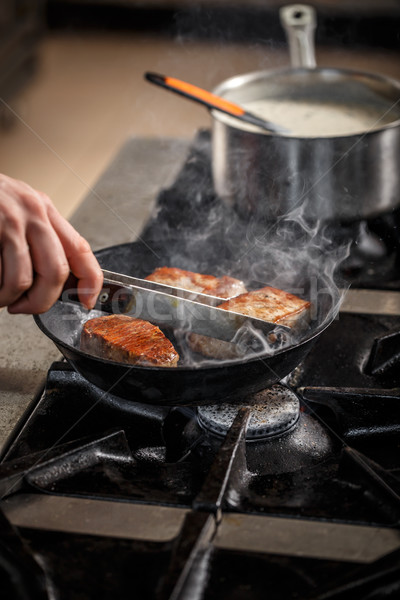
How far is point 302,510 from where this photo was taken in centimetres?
115

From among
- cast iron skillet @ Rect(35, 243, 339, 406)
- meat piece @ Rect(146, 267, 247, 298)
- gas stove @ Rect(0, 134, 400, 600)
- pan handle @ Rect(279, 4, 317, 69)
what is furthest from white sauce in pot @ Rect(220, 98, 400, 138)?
cast iron skillet @ Rect(35, 243, 339, 406)

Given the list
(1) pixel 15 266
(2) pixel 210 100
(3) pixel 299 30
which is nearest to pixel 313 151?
(2) pixel 210 100

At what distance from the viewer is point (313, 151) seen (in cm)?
188

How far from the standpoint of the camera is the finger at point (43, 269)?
3.95 ft

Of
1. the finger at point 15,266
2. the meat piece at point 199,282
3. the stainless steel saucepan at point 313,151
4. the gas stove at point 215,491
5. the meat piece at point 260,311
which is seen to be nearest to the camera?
the gas stove at point 215,491

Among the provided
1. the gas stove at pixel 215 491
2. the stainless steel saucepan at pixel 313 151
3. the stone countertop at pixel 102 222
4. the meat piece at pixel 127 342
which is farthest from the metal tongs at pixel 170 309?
the stainless steel saucepan at pixel 313 151

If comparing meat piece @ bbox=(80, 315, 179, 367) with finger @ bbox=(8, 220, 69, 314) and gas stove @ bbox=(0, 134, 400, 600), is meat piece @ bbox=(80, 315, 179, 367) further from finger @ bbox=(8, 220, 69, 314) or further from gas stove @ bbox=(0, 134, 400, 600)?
finger @ bbox=(8, 220, 69, 314)

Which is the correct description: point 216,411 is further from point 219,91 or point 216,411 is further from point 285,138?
point 219,91

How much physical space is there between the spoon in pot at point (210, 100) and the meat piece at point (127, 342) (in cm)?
80

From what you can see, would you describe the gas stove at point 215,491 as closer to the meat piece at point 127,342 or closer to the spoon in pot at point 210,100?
the meat piece at point 127,342

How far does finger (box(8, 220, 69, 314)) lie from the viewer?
120 centimetres

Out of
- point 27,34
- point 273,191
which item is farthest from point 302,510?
point 27,34

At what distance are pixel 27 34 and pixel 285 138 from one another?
4655 millimetres

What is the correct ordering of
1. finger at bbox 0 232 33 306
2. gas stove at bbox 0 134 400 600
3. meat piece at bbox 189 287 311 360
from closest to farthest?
gas stove at bbox 0 134 400 600 → finger at bbox 0 232 33 306 → meat piece at bbox 189 287 311 360
